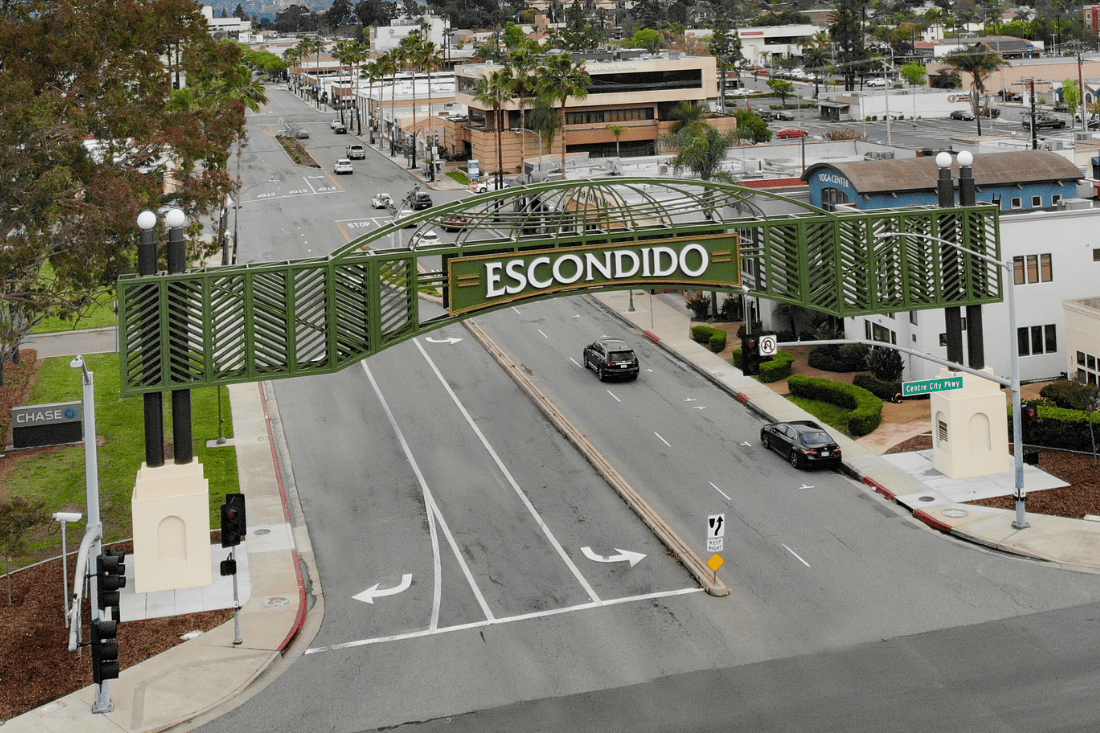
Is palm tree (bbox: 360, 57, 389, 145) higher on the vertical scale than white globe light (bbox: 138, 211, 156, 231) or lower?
higher

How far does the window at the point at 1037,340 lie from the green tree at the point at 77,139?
3202 centimetres

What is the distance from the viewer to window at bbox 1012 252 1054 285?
4747 centimetres

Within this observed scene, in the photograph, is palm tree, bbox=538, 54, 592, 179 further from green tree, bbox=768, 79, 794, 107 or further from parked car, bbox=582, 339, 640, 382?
green tree, bbox=768, 79, 794, 107

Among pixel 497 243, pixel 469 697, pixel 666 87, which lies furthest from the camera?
pixel 666 87

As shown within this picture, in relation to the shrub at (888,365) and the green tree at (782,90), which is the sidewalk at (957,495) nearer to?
the shrub at (888,365)

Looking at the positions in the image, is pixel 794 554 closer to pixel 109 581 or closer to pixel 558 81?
pixel 109 581

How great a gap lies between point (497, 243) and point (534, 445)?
1136 centimetres

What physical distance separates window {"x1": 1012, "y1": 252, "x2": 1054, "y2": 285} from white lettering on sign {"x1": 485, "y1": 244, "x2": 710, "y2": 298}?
64.4 ft

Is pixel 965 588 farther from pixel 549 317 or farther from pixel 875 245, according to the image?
pixel 549 317

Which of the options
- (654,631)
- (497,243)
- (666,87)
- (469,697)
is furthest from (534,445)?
(666,87)

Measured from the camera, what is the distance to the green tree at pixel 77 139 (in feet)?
133

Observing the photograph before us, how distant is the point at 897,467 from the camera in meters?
38.5

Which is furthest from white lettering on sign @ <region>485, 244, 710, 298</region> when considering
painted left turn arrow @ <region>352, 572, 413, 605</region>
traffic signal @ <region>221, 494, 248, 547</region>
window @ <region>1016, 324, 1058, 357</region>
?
window @ <region>1016, 324, 1058, 357</region>

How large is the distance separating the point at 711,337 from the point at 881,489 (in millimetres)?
17702
